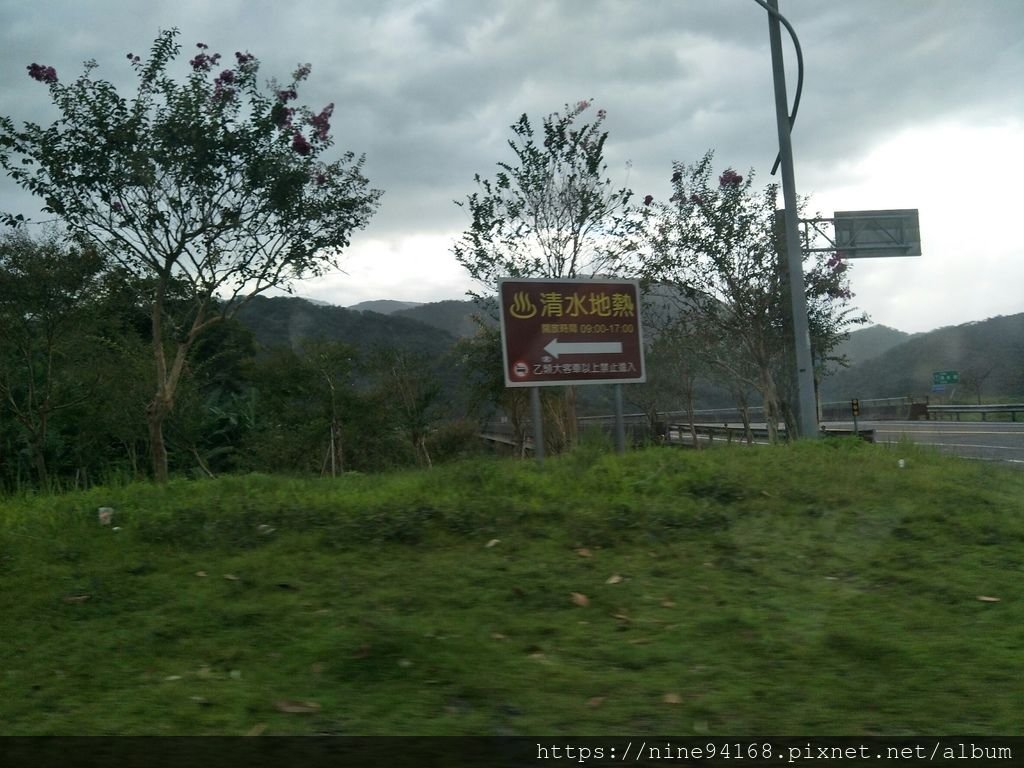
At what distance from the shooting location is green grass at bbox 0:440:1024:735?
13.0 ft

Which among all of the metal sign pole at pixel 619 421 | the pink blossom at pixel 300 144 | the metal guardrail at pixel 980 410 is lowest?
the metal guardrail at pixel 980 410

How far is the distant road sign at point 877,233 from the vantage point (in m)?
21.2

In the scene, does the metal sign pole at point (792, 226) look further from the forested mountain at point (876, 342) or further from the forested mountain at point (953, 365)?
the forested mountain at point (876, 342)

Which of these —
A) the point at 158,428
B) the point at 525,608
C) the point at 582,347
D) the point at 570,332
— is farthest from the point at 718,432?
the point at 525,608

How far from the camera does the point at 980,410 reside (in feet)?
108

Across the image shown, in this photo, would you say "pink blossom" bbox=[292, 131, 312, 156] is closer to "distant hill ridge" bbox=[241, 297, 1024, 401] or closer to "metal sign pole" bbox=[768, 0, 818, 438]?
"metal sign pole" bbox=[768, 0, 818, 438]

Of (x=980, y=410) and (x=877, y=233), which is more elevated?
(x=877, y=233)

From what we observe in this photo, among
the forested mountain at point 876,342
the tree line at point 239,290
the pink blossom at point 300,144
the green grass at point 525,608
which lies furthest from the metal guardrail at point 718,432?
the green grass at point 525,608

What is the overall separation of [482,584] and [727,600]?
1439 mm

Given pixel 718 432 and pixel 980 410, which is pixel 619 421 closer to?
pixel 718 432

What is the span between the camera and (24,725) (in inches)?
155

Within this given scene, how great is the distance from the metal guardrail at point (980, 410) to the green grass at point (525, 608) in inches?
1037

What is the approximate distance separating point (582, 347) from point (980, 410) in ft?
90.6

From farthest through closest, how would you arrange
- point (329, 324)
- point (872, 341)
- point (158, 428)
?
point (872, 341), point (329, 324), point (158, 428)
